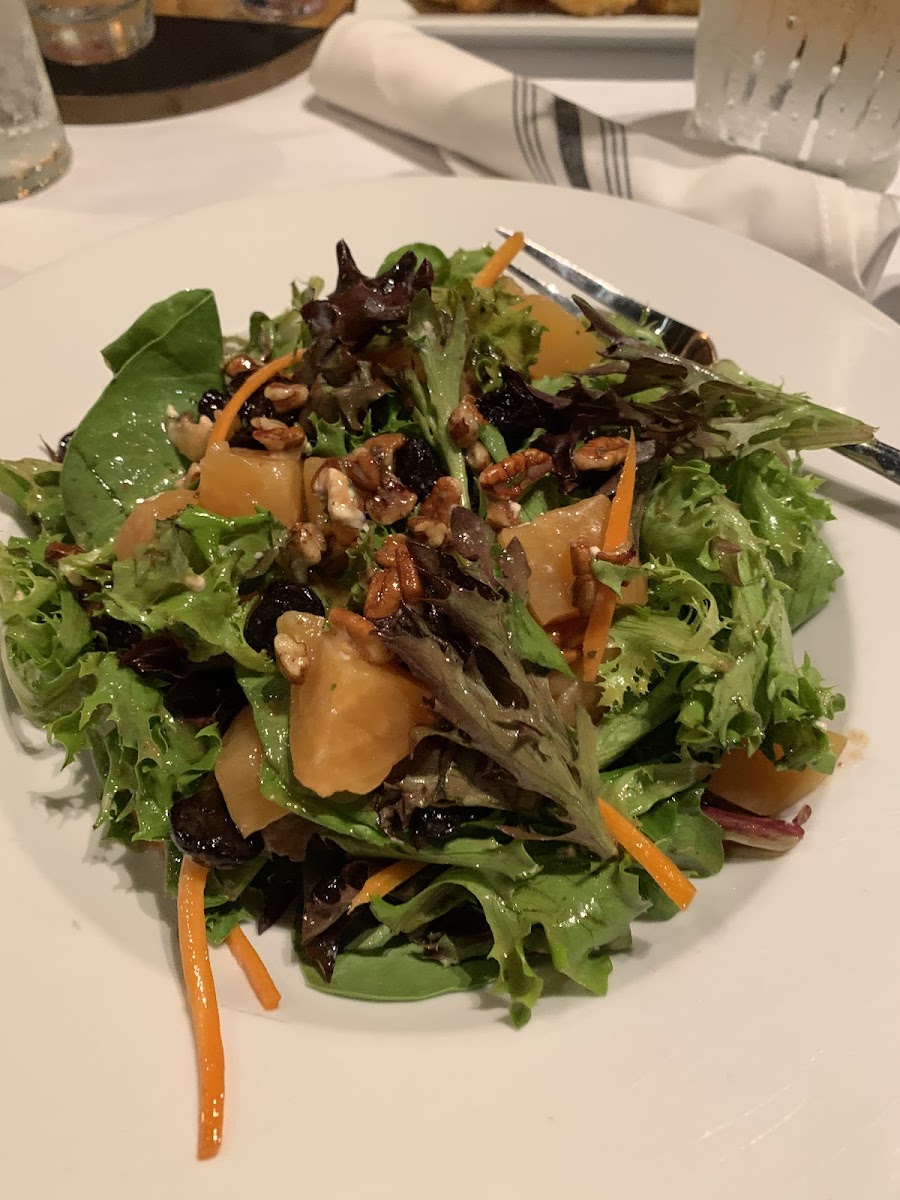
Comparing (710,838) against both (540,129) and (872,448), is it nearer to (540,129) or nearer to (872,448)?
(872,448)

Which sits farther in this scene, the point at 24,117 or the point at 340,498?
the point at 24,117

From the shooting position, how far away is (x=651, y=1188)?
1.40 metres

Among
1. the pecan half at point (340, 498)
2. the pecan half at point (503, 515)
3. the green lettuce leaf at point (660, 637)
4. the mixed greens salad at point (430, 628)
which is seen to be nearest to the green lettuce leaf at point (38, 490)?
the mixed greens salad at point (430, 628)

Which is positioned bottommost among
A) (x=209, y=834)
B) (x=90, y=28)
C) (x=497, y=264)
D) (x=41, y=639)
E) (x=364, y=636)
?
(x=209, y=834)

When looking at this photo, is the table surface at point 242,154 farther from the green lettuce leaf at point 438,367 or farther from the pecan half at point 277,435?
the green lettuce leaf at point 438,367

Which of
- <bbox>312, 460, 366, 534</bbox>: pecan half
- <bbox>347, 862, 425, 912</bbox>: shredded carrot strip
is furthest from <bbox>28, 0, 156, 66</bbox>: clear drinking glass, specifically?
<bbox>347, 862, 425, 912</bbox>: shredded carrot strip

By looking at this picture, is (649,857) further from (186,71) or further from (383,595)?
(186,71)

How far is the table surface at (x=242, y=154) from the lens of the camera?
11.5 feet

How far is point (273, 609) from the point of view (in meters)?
2.01

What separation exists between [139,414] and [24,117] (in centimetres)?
183

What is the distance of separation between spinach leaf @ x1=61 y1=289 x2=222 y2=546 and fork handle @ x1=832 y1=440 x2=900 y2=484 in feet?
5.76

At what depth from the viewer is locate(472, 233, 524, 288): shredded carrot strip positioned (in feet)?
8.51

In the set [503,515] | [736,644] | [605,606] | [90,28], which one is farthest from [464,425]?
[90,28]

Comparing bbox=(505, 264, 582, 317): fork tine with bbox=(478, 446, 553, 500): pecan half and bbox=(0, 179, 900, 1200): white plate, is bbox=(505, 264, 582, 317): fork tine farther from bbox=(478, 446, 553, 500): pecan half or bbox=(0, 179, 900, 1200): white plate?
bbox=(0, 179, 900, 1200): white plate
